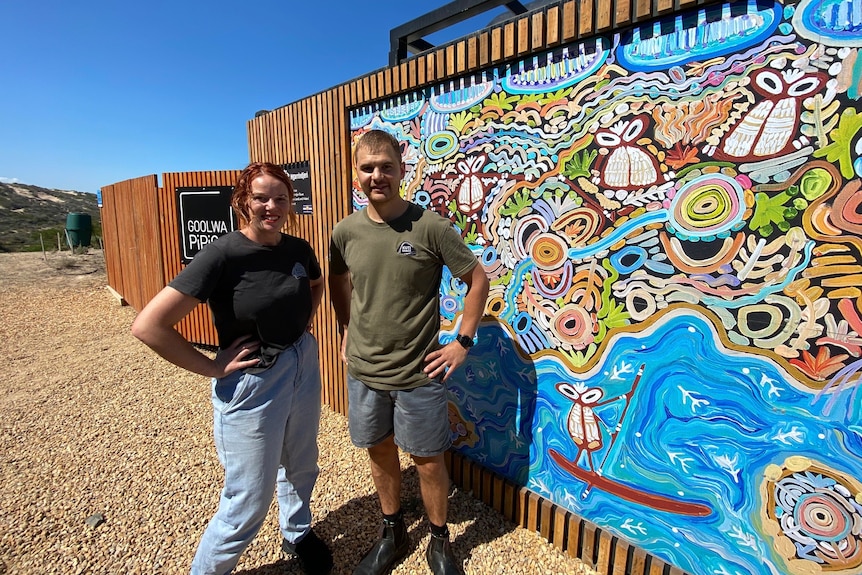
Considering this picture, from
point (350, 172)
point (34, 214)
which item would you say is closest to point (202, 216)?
point (350, 172)

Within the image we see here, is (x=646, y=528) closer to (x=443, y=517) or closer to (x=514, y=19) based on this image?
(x=443, y=517)

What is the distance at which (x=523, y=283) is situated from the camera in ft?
8.13

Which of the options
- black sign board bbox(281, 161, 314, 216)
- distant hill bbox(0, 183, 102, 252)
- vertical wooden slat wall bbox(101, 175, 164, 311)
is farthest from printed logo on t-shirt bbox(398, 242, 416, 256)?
distant hill bbox(0, 183, 102, 252)

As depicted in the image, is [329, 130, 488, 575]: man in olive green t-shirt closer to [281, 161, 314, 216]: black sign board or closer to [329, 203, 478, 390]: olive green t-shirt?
[329, 203, 478, 390]: olive green t-shirt

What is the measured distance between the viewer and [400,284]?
6.61 feet

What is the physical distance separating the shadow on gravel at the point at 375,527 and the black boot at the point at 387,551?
132mm

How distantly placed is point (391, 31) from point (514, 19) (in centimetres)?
122

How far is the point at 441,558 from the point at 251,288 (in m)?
1.71

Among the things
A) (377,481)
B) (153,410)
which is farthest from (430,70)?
(153,410)

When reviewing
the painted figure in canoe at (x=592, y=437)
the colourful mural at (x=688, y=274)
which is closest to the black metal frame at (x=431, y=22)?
the colourful mural at (x=688, y=274)

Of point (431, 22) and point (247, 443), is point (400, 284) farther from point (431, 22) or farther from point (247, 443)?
point (431, 22)

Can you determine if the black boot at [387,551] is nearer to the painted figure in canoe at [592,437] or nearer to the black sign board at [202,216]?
the painted figure in canoe at [592,437]

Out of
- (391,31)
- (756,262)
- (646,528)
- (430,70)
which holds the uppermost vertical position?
(391,31)

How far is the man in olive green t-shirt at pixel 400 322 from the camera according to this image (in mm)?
1986
